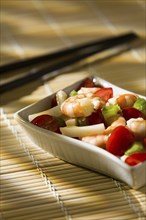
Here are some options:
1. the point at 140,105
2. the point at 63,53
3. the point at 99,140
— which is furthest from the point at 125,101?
the point at 63,53

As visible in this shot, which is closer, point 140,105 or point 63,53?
point 140,105

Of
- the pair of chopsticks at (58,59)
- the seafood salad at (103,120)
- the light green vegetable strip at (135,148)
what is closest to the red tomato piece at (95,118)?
the seafood salad at (103,120)

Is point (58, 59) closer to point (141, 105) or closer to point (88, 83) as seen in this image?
point (88, 83)

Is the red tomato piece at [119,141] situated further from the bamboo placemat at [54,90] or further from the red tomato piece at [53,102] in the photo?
the red tomato piece at [53,102]

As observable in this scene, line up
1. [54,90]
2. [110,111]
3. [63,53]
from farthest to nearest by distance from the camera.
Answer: [63,53] < [54,90] < [110,111]

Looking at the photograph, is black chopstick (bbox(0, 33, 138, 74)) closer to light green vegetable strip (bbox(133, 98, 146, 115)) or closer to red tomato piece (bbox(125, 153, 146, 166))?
light green vegetable strip (bbox(133, 98, 146, 115))
